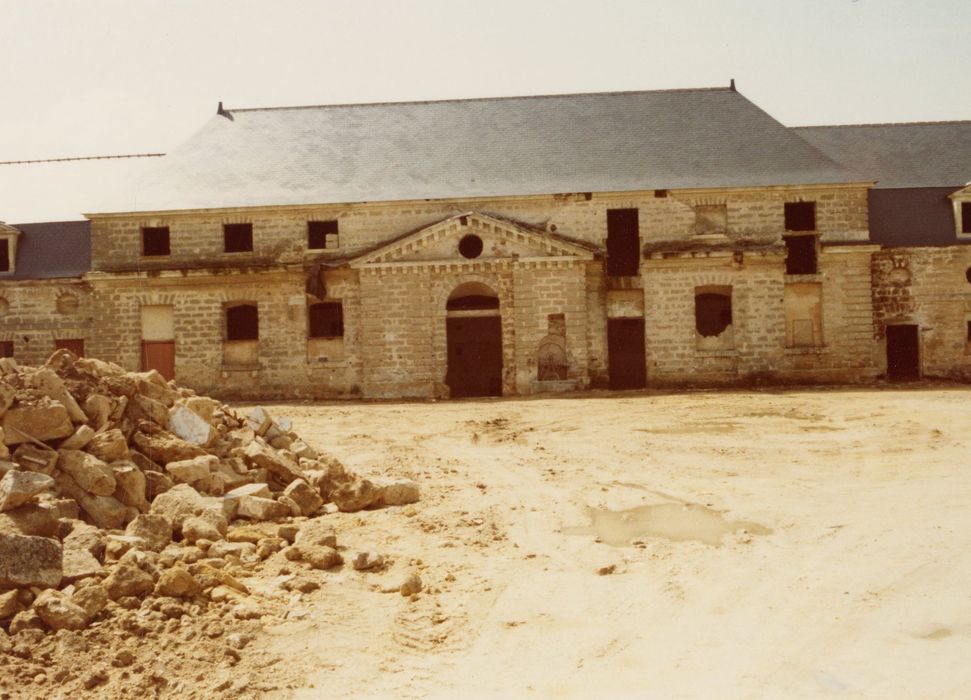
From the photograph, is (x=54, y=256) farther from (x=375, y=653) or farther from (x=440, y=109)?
(x=375, y=653)

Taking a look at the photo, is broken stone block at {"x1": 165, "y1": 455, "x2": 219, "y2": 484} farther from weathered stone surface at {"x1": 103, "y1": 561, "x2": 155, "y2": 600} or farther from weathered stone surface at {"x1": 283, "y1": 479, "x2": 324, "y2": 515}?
weathered stone surface at {"x1": 103, "y1": 561, "x2": 155, "y2": 600}

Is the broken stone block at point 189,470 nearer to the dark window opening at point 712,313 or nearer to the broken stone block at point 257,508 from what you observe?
the broken stone block at point 257,508

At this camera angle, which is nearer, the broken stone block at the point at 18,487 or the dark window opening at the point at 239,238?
the broken stone block at the point at 18,487

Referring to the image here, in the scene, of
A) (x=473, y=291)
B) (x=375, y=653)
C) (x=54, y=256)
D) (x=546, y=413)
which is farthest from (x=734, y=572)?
(x=54, y=256)

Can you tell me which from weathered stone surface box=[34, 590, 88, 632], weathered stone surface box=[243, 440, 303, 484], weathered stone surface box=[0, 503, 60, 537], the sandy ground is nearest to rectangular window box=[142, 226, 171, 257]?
the sandy ground

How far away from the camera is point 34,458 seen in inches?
300

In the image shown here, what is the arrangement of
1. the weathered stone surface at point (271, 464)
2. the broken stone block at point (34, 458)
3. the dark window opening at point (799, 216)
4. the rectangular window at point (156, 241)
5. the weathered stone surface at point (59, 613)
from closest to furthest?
1. the weathered stone surface at point (59, 613)
2. the broken stone block at point (34, 458)
3. the weathered stone surface at point (271, 464)
4. the dark window opening at point (799, 216)
5. the rectangular window at point (156, 241)

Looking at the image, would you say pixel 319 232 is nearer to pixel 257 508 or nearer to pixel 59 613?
pixel 257 508

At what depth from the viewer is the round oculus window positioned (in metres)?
23.4

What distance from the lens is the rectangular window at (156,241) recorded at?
2500 cm

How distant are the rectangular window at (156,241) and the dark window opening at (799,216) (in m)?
18.2

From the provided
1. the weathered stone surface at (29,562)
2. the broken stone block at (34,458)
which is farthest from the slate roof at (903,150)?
the weathered stone surface at (29,562)

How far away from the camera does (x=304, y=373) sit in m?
24.0

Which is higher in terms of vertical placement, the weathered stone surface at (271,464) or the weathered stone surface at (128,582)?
the weathered stone surface at (271,464)
